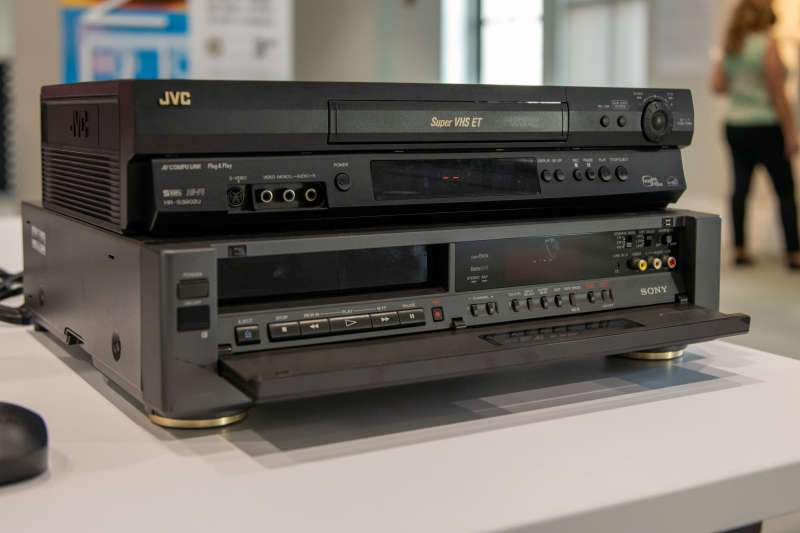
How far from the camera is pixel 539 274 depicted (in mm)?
718

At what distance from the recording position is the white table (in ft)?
1.52

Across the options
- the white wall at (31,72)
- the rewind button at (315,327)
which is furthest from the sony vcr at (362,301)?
the white wall at (31,72)

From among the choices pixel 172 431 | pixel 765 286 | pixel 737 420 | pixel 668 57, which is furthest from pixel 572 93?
pixel 668 57

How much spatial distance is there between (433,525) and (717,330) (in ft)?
1.17

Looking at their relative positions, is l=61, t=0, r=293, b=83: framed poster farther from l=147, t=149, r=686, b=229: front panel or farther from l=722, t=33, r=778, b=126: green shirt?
l=147, t=149, r=686, b=229: front panel

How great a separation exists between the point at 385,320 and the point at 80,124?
30 cm

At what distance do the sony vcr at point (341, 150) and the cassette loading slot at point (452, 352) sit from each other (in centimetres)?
11

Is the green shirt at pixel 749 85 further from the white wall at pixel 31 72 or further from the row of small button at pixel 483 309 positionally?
the row of small button at pixel 483 309

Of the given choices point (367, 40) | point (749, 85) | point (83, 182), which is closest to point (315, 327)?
point (83, 182)

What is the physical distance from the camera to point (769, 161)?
4.14 m

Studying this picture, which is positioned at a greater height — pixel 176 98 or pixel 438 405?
pixel 176 98

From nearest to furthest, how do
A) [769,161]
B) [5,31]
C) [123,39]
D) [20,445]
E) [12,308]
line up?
[20,445]
[12,308]
[123,39]
[769,161]
[5,31]

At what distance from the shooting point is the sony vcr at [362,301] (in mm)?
564

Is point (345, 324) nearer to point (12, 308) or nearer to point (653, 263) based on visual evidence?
point (653, 263)
